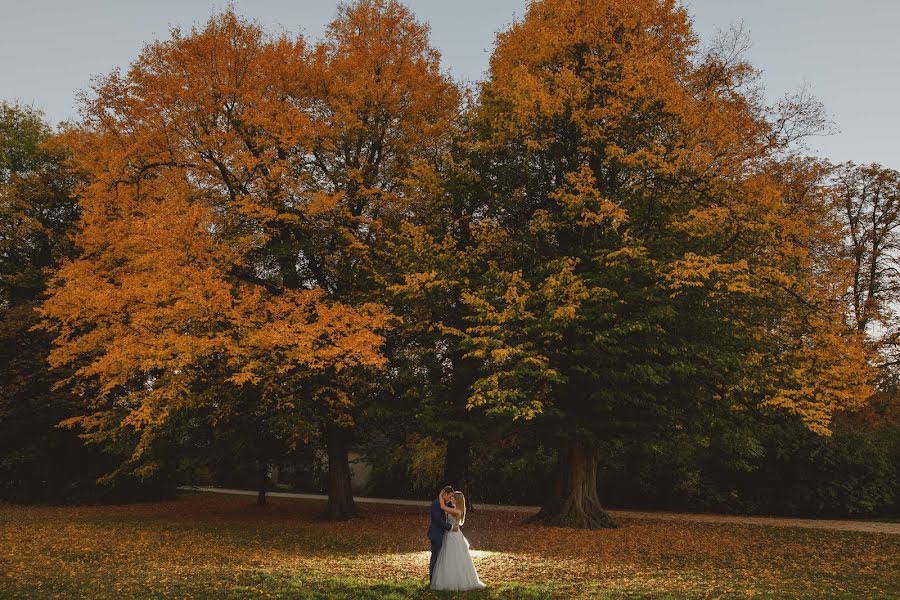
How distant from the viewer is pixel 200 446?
23375mm

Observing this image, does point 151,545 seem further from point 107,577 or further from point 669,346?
point 669,346

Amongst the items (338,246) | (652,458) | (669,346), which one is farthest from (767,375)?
(338,246)

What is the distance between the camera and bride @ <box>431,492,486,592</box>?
1019cm

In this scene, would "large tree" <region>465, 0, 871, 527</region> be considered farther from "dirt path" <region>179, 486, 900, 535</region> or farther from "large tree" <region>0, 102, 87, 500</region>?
"large tree" <region>0, 102, 87, 500</region>

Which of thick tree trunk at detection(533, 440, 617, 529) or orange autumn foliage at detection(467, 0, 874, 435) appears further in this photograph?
thick tree trunk at detection(533, 440, 617, 529)

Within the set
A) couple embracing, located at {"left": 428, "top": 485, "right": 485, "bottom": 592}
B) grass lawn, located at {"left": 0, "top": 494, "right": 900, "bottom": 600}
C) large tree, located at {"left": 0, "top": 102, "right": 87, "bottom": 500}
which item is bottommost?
grass lawn, located at {"left": 0, "top": 494, "right": 900, "bottom": 600}

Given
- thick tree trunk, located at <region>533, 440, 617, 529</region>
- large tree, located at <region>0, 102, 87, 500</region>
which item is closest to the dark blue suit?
thick tree trunk, located at <region>533, 440, 617, 529</region>

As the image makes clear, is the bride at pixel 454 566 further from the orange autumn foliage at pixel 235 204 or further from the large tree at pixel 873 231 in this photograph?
the large tree at pixel 873 231

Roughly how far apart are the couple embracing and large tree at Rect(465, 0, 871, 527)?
5.27 meters

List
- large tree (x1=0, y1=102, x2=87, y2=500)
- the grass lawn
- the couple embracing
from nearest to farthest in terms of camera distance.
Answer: the grass lawn → the couple embracing → large tree (x1=0, y1=102, x2=87, y2=500)

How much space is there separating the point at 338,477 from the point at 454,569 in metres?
12.0

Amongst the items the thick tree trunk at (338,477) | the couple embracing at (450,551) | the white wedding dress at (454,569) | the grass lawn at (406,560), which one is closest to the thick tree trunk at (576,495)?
the grass lawn at (406,560)

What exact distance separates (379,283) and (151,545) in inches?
317

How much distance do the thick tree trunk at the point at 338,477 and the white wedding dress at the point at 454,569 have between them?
1117cm
